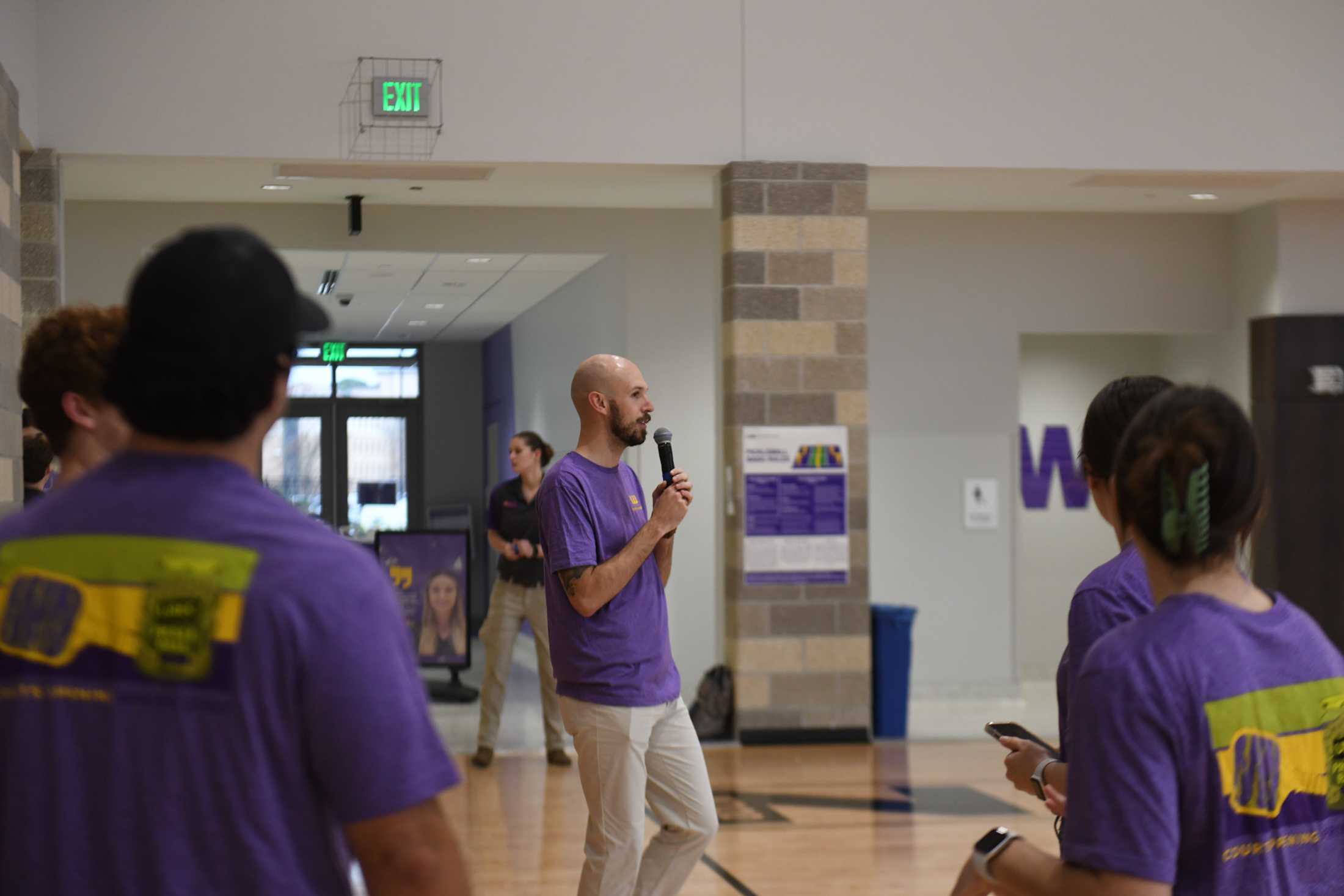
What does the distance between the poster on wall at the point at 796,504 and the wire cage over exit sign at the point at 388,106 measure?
2.33 m

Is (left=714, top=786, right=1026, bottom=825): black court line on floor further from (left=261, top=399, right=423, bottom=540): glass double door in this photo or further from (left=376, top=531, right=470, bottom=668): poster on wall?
(left=261, top=399, right=423, bottom=540): glass double door

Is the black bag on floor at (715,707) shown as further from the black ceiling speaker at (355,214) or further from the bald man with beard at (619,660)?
the bald man with beard at (619,660)

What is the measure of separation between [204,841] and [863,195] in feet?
22.8

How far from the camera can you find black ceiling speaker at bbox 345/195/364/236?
360 inches

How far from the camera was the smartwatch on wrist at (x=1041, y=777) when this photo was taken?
81.6 inches

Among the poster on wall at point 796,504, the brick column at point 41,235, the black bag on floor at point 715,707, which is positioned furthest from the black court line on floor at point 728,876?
the brick column at point 41,235

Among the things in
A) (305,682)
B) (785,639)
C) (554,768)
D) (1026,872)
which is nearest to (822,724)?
(785,639)

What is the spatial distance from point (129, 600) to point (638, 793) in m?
2.30

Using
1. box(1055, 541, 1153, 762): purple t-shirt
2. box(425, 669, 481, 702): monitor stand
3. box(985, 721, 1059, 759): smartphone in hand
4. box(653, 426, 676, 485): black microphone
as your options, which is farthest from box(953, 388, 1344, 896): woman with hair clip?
box(425, 669, 481, 702): monitor stand

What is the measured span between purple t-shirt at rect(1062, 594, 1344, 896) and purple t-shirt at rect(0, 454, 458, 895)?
66 cm

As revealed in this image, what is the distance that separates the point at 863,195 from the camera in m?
7.84

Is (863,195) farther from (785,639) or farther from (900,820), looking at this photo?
(900,820)

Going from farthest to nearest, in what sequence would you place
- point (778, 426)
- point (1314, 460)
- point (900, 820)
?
point (1314, 460) → point (778, 426) → point (900, 820)

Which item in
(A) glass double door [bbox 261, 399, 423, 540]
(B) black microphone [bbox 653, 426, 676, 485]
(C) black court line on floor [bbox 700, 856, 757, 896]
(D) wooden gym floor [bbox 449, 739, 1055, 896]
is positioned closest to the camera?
(B) black microphone [bbox 653, 426, 676, 485]
